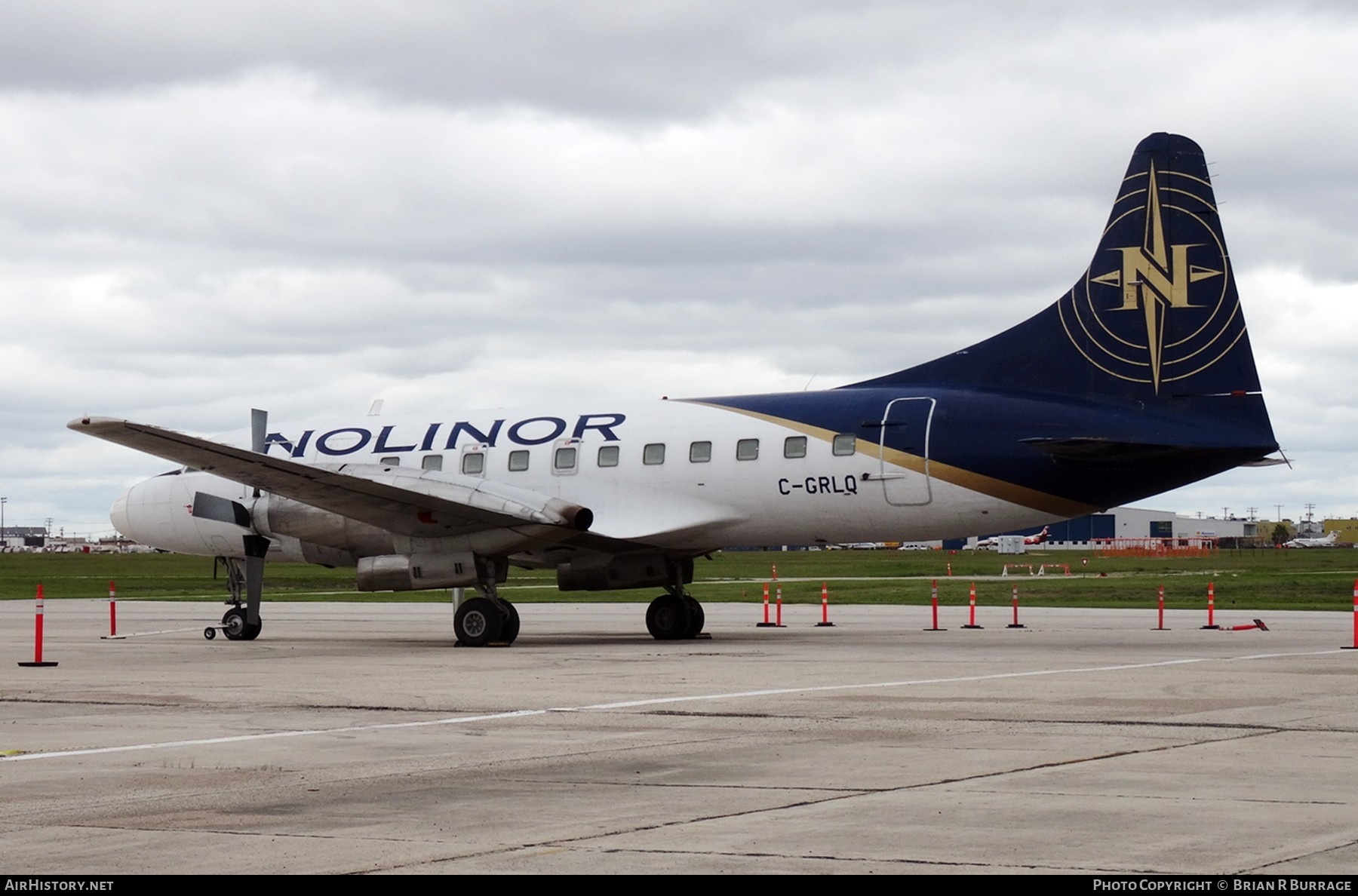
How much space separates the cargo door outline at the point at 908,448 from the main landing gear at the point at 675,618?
16.7ft

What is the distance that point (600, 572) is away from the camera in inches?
1081

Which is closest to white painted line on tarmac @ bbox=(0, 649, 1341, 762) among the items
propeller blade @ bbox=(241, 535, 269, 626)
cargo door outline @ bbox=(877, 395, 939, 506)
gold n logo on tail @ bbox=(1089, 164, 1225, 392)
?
cargo door outline @ bbox=(877, 395, 939, 506)

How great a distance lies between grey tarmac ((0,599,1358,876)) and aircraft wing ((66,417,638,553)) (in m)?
2.59

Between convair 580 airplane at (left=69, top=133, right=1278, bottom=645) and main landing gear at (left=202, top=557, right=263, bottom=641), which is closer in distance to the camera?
convair 580 airplane at (left=69, top=133, right=1278, bottom=645)

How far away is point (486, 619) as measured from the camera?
25656mm

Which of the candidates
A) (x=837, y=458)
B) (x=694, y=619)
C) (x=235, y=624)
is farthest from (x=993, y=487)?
(x=235, y=624)

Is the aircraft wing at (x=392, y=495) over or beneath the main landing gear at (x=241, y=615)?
over

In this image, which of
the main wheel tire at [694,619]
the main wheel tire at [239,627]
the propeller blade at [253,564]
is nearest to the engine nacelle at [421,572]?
the propeller blade at [253,564]

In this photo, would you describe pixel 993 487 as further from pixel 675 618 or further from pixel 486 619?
pixel 486 619

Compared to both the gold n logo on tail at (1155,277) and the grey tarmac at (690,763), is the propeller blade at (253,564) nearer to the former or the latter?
the grey tarmac at (690,763)

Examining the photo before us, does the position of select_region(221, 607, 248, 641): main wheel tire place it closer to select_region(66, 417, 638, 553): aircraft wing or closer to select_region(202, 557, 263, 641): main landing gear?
select_region(202, 557, 263, 641): main landing gear

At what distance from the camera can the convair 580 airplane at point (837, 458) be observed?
23.8 meters

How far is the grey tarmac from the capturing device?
768 cm

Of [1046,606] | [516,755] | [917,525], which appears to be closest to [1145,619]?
[1046,606]
